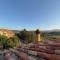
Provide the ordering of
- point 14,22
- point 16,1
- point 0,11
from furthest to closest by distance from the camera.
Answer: point 0,11, point 14,22, point 16,1

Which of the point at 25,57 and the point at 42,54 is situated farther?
the point at 25,57

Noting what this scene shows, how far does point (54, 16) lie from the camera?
2.00 metres

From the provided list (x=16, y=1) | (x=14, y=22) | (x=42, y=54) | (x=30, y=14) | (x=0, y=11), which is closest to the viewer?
(x=42, y=54)

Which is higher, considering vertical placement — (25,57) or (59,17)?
(59,17)

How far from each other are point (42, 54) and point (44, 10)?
40.6 inches

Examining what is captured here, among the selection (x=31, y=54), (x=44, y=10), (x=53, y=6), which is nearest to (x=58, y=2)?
(x=53, y=6)

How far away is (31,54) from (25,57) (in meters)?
0.06

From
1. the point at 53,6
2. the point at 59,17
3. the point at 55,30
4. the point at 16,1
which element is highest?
the point at 16,1

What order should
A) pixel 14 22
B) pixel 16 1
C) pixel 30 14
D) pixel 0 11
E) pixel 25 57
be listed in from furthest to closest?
pixel 0 11 < pixel 14 22 < pixel 16 1 < pixel 30 14 < pixel 25 57

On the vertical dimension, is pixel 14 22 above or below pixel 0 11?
below

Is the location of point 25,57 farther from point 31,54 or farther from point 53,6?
point 53,6

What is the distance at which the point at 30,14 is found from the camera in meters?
2.84

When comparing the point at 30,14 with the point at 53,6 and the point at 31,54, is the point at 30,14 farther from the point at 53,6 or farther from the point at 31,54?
the point at 31,54

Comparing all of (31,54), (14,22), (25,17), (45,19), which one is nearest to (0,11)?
(14,22)
